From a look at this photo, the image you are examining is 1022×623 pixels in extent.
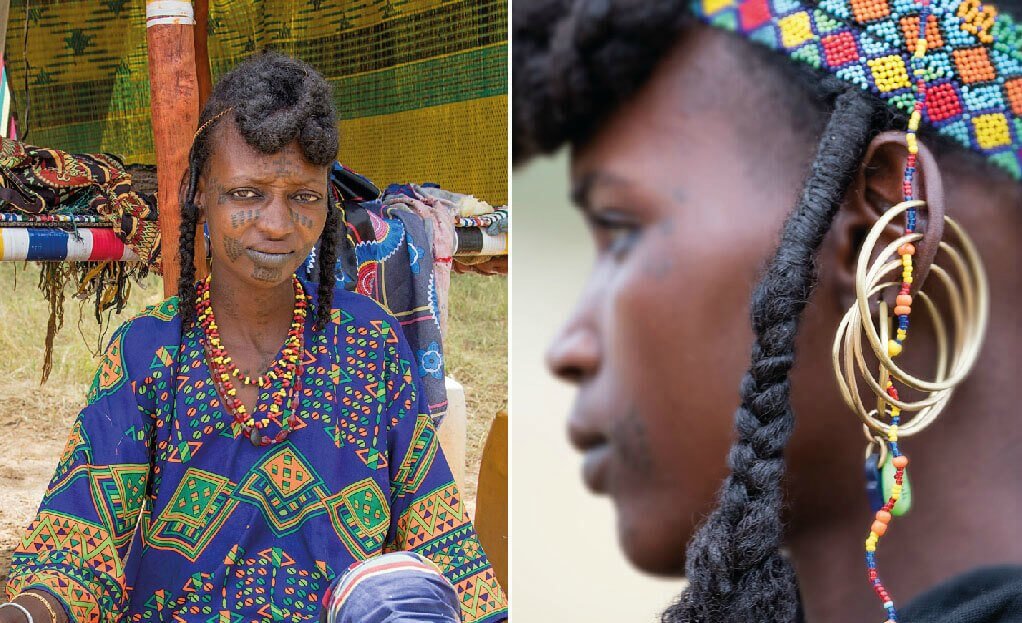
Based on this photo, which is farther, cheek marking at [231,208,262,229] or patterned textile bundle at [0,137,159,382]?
patterned textile bundle at [0,137,159,382]

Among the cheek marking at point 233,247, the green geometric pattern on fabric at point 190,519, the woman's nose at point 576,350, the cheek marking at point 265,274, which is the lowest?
the green geometric pattern on fabric at point 190,519

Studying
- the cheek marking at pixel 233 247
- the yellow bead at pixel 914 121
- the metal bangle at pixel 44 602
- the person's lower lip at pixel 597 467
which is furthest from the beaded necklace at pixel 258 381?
the yellow bead at pixel 914 121

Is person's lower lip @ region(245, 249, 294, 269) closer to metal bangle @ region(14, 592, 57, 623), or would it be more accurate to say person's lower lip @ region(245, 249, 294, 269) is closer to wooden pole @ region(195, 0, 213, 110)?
metal bangle @ region(14, 592, 57, 623)

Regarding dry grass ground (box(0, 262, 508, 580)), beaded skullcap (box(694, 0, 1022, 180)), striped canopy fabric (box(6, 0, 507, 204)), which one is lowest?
dry grass ground (box(0, 262, 508, 580))

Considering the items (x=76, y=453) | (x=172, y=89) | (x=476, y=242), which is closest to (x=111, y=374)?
(x=76, y=453)

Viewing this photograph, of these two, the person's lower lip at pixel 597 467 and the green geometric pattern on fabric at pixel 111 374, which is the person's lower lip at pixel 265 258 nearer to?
the green geometric pattern on fabric at pixel 111 374

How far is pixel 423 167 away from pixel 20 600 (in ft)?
6.21

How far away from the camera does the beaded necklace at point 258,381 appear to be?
1.55 metres

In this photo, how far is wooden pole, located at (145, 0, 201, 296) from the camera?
197 cm

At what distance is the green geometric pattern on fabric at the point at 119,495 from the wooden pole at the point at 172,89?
2.20 ft

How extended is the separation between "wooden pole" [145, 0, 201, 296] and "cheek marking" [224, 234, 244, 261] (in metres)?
0.48

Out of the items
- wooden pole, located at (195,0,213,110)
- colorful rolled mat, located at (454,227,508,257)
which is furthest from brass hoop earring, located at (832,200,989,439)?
wooden pole, located at (195,0,213,110)

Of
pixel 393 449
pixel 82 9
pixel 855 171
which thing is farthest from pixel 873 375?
pixel 82 9

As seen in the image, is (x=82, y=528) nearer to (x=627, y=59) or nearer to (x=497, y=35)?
(x=627, y=59)
